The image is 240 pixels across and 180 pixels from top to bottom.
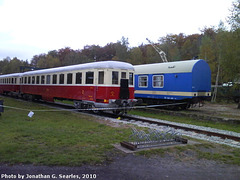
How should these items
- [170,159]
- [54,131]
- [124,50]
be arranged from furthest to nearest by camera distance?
[124,50], [54,131], [170,159]

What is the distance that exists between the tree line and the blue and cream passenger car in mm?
1957

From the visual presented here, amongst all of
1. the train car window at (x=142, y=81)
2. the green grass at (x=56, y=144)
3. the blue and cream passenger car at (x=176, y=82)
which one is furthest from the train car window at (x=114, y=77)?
the train car window at (x=142, y=81)

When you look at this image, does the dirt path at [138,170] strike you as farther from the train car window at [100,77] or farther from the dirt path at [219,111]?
the dirt path at [219,111]

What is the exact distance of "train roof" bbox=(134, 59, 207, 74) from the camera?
15406 millimetres

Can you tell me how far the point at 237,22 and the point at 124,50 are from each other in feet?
89.8

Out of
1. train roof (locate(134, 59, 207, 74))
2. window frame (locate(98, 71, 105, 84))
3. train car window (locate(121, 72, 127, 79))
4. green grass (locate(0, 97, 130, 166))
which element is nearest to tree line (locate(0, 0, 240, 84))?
train roof (locate(134, 59, 207, 74))

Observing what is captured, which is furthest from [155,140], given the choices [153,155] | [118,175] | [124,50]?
[124,50]

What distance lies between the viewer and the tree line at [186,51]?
19602 millimetres

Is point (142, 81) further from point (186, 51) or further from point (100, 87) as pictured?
point (186, 51)

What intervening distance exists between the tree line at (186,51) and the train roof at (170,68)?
1.83m

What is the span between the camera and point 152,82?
57.8 ft

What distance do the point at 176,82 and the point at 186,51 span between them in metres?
29.6

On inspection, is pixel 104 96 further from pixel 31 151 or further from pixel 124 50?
pixel 124 50

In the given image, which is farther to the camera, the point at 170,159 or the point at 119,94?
the point at 119,94
